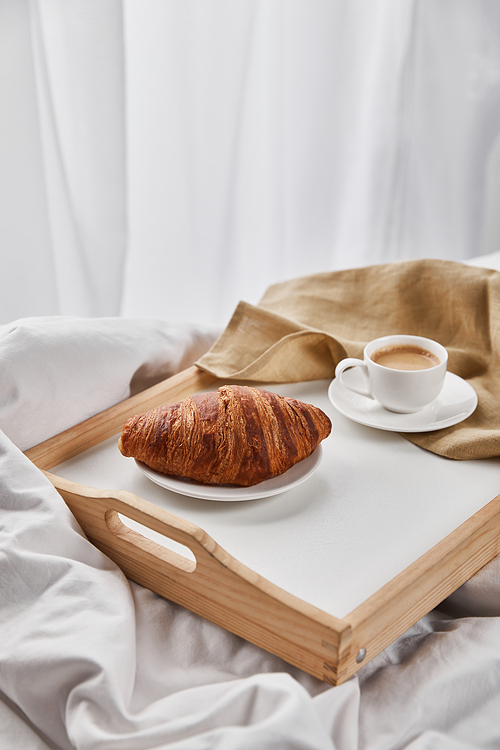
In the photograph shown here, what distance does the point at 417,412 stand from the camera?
88cm

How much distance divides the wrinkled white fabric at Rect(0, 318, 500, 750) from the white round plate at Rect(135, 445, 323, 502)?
102 mm

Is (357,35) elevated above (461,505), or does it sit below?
above

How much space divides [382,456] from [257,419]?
0.18m

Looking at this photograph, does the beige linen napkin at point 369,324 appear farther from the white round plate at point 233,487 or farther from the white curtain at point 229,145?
the white curtain at point 229,145

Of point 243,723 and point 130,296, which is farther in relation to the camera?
point 130,296

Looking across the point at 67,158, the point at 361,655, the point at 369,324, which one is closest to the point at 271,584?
the point at 361,655

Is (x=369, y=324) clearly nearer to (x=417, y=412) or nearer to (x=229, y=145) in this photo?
(x=417, y=412)

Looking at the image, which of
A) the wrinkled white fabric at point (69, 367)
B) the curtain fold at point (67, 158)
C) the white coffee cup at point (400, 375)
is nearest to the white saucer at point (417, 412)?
the white coffee cup at point (400, 375)

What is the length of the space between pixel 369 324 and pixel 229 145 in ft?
3.11

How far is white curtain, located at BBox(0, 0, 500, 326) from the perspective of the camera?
1497 millimetres

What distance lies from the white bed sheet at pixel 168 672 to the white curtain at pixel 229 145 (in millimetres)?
989

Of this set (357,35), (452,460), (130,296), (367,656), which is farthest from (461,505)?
(357,35)

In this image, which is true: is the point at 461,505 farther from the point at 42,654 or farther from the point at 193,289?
the point at 193,289

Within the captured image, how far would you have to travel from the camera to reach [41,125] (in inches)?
58.9
